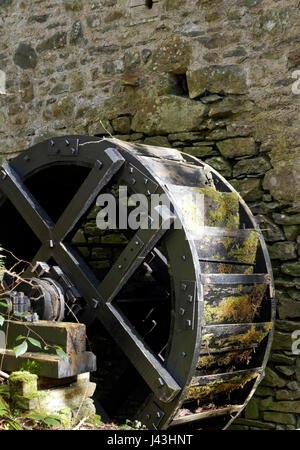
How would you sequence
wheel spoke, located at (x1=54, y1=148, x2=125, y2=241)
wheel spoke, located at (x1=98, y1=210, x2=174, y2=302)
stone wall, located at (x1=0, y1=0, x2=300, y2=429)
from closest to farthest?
wheel spoke, located at (x1=98, y1=210, x2=174, y2=302)
wheel spoke, located at (x1=54, y1=148, x2=125, y2=241)
stone wall, located at (x1=0, y1=0, x2=300, y2=429)

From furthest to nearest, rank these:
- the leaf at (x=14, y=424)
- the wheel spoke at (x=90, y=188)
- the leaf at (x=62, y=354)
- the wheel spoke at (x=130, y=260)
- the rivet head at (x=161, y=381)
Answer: the wheel spoke at (x=90, y=188) < the wheel spoke at (x=130, y=260) < the rivet head at (x=161, y=381) < the leaf at (x=62, y=354) < the leaf at (x=14, y=424)

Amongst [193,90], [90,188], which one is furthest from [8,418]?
[193,90]

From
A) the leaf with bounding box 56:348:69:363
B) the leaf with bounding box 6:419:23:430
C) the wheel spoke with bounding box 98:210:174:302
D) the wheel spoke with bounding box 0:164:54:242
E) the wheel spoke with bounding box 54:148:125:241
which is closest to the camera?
the leaf with bounding box 6:419:23:430

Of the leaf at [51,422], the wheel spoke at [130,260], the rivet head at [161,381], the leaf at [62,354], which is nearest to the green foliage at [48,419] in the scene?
the leaf at [51,422]

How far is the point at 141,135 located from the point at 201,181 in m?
1.20

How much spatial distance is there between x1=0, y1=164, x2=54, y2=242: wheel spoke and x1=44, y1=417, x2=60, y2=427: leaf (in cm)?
153

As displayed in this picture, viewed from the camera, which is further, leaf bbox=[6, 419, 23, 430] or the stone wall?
the stone wall

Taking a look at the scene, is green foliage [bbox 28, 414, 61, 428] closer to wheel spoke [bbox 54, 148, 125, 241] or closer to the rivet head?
the rivet head

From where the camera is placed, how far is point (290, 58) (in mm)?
4543

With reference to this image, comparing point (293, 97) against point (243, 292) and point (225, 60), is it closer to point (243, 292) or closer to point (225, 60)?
point (225, 60)

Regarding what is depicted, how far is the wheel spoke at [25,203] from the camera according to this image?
437 centimetres

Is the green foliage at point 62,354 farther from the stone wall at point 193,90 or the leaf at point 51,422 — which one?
the stone wall at point 193,90

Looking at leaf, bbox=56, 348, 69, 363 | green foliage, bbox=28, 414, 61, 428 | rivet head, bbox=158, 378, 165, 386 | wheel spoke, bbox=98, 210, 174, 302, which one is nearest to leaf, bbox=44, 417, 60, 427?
green foliage, bbox=28, 414, 61, 428

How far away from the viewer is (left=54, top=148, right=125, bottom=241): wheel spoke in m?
3.99
